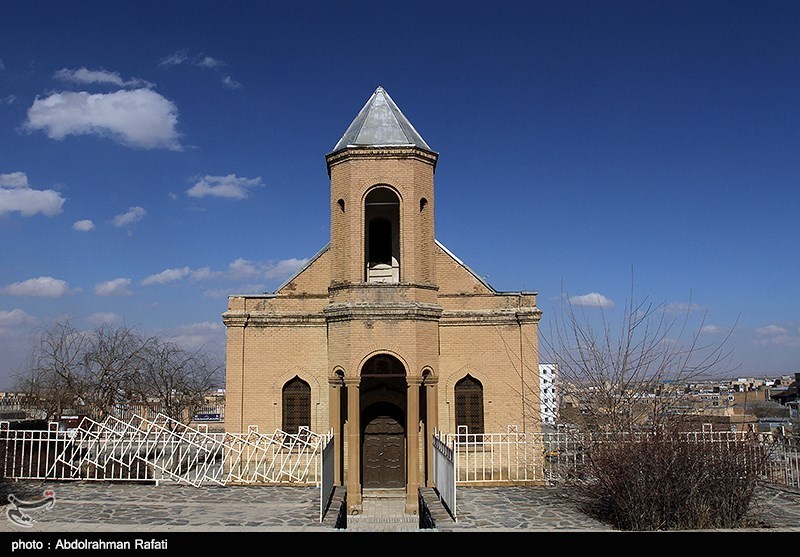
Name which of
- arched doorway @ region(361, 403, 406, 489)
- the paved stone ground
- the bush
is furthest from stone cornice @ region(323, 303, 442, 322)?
the bush

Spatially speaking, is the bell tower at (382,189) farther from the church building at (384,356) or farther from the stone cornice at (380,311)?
the stone cornice at (380,311)

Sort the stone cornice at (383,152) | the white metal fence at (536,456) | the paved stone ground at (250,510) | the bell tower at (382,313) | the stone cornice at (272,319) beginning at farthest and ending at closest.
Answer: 1. the stone cornice at (272,319)
2. the stone cornice at (383,152)
3. the bell tower at (382,313)
4. the white metal fence at (536,456)
5. the paved stone ground at (250,510)

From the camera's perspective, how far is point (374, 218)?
62.4 ft

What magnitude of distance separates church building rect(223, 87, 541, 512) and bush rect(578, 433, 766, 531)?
5.84 metres

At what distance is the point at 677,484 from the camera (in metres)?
10.7

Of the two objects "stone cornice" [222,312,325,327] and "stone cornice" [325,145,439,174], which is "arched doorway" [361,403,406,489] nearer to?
"stone cornice" [222,312,325,327]

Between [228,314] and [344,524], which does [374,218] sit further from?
[344,524]

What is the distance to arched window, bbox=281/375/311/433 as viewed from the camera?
1738cm

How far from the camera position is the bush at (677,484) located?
10594 millimetres

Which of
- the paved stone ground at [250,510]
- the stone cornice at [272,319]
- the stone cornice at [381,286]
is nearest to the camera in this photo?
the paved stone ground at [250,510]

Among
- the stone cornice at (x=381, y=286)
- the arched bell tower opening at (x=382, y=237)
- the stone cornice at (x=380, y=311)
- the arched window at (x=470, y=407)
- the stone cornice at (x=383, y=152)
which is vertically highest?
the stone cornice at (x=383, y=152)

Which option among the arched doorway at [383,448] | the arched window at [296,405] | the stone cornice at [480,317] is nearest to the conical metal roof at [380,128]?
the stone cornice at [480,317]

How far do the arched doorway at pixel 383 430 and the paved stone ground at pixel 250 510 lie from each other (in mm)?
1898
